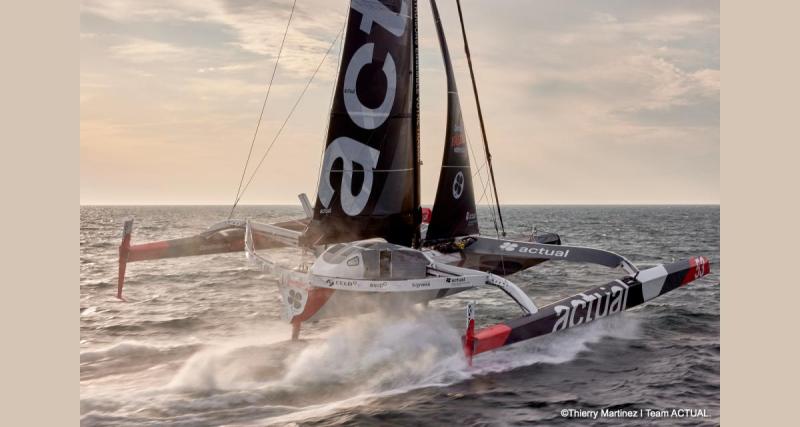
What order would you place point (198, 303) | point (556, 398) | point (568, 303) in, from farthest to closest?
point (198, 303)
point (568, 303)
point (556, 398)

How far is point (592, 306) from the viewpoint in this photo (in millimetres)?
13289

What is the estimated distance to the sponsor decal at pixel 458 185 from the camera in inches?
628

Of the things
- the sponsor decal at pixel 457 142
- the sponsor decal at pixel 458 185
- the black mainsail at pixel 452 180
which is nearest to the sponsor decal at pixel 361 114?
the black mainsail at pixel 452 180

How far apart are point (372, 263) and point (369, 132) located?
3310 mm

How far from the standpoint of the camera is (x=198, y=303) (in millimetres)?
19531

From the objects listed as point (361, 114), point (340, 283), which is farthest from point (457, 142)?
point (340, 283)

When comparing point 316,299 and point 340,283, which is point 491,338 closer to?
point 340,283

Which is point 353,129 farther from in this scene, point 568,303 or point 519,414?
point 519,414

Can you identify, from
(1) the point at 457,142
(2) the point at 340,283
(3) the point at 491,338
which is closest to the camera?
(3) the point at 491,338

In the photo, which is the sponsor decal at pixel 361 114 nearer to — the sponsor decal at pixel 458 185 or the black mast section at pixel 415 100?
the black mast section at pixel 415 100

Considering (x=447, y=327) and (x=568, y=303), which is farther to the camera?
(x=447, y=327)

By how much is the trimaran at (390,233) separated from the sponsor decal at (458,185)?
3 centimetres

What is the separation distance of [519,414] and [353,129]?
7.43 m

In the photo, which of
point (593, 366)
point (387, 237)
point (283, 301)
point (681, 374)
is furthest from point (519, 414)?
point (387, 237)
